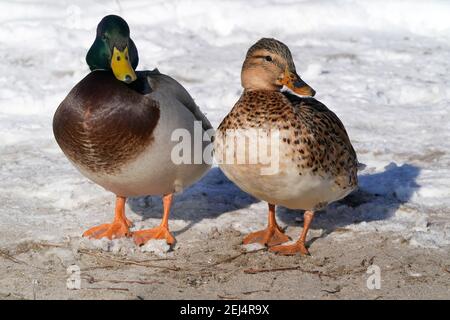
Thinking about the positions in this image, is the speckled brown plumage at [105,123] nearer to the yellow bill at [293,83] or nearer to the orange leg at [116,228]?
the orange leg at [116,228]

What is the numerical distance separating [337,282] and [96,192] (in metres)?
1.86

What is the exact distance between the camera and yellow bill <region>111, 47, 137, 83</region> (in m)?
4.04

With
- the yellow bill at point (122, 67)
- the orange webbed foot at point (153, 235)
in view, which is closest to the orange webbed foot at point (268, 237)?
the orange webbed foot at point (153, 235)

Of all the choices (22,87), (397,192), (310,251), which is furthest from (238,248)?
(22,87)

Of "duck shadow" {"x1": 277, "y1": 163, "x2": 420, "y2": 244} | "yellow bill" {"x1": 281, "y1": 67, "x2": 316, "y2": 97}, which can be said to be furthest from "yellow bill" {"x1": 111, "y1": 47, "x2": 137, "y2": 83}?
"duck shadow" {"x1": 277, "y1": 163, "x2": 420, "y2": 244}

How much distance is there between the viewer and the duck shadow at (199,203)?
4750 mm

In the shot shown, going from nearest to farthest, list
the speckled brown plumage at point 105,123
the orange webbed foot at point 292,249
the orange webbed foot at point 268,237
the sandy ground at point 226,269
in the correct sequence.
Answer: the sandy ground at point 226,269 < the speckled brown plumage at point 105,123 < the orange webbed foot at point 292,249 < the orange webbed foot at point 268,237

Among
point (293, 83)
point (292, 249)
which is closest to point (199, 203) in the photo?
point (292, 249)

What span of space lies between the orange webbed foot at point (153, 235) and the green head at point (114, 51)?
2.84 ft

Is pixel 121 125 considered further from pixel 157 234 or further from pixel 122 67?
pixel 157 234

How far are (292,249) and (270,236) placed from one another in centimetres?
19

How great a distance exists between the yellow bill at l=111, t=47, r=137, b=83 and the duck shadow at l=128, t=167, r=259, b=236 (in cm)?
99

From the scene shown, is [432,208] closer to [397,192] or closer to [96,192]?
[397,192]

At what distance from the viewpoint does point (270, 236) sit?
170 inches
